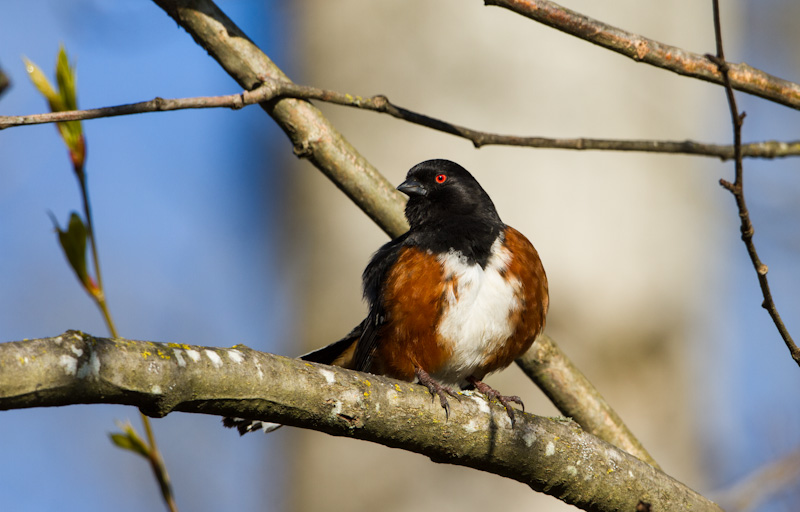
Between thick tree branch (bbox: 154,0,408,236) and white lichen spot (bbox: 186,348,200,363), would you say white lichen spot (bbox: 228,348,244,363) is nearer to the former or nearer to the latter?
white lichen spot (bbox: 186,348,200,363)

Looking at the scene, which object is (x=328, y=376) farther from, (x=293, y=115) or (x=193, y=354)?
(x=293, y=115)

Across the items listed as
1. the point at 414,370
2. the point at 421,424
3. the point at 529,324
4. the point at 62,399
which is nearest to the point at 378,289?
the point at 414,370

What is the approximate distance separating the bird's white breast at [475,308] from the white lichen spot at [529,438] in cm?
86

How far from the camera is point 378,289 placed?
345cm

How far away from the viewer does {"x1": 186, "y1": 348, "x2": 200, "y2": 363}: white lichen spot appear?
5.84 ft

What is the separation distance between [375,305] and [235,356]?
1.62 m

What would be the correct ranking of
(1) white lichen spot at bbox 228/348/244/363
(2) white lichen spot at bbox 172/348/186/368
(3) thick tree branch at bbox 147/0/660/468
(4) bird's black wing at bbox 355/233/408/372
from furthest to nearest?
(4) bird's black wing at bbox 355/233/408/372, (3) thick tree branch at bbox 147/0/660/468, (1) white lichen spot at bbox 228/348/244/363, (2) white lichen spot at bbox 172/348/186/368

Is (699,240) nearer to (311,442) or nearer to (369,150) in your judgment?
(369,150)

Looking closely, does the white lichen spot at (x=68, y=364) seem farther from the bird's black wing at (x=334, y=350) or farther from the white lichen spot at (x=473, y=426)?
the bird's black wing at (x=334, y=350)

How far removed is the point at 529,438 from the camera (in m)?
2.33

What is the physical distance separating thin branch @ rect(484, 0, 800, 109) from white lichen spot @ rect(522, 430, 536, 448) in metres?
1.18

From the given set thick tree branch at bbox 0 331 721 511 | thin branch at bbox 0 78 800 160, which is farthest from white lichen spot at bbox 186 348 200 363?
thin branch at bbox 0 78 800 160

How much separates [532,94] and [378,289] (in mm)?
1865

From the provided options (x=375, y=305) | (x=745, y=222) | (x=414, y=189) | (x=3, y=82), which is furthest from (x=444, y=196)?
(x=3, y=82)
